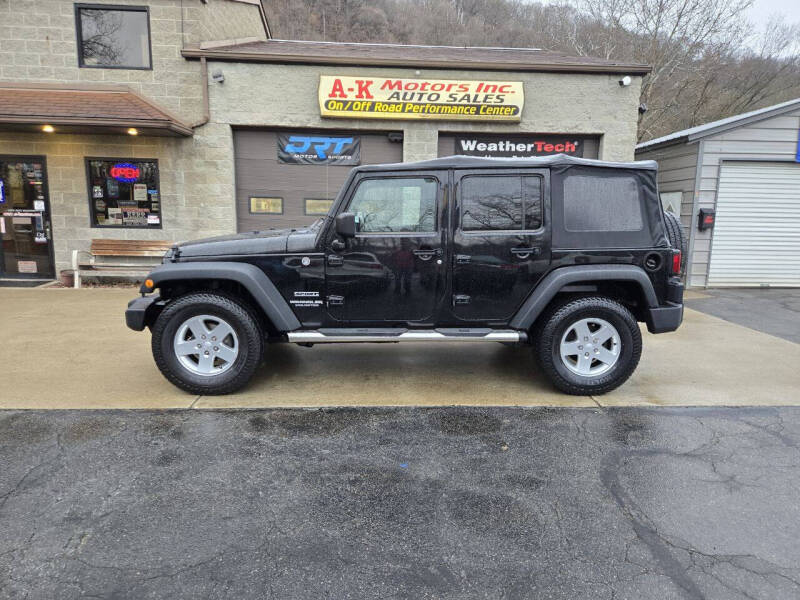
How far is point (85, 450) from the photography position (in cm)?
344

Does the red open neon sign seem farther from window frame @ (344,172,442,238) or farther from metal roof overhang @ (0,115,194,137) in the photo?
window frame @ (344,172,442,238)

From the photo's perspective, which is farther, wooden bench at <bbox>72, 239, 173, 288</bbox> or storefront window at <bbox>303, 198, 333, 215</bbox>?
storefront window at <bbox>303, 198, 333, 215</bbox>

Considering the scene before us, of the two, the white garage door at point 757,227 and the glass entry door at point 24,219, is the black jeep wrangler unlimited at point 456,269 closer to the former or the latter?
the white garage door at point 757,227

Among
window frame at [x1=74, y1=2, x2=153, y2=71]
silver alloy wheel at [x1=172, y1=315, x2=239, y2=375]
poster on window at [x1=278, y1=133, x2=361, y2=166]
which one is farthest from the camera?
poster on window at [x1=278, y1=133, x2=361, y2=166]

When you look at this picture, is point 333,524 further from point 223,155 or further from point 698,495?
point 223,155

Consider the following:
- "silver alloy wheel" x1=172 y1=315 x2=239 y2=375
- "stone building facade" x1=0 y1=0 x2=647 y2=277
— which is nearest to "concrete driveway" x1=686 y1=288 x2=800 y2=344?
"stone building facade" x1=0 y1=0 x2=647 y2=277

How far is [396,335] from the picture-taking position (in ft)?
14.8

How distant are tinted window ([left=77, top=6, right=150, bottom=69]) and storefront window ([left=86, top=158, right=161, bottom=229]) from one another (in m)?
1.84

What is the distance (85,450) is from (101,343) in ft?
9.90

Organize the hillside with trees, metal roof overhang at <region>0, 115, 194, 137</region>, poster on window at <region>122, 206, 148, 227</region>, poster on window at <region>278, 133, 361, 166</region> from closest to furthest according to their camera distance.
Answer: metal roof overhang at <region>0, 115, 194, 137</region> → poster on window at <region>122, 206, 148, 227</region> → poster on window at <region>278, 133, 361, 166</region> → the hillside with trees

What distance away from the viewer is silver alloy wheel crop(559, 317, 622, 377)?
4480 mm

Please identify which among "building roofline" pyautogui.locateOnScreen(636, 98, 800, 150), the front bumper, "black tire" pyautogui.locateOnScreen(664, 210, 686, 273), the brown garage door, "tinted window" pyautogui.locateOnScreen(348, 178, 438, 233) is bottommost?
the front bumper

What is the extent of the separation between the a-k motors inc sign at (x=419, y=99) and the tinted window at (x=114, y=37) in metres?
3.49

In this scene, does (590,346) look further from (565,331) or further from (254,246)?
(254,246)
